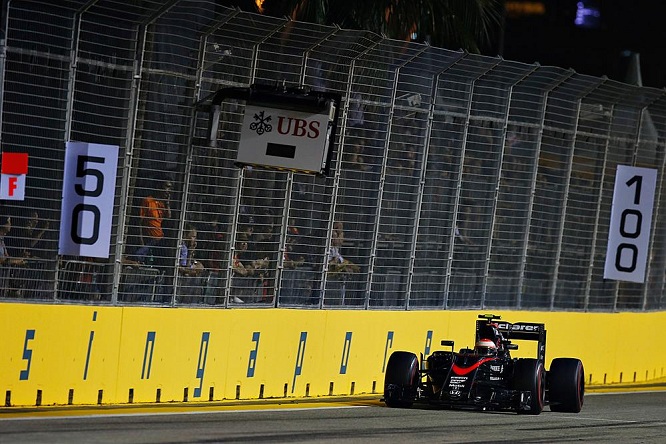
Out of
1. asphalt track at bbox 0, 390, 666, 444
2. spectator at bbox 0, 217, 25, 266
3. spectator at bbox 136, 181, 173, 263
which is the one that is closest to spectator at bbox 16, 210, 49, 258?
spectator at bbox 0, 217, 25, 266

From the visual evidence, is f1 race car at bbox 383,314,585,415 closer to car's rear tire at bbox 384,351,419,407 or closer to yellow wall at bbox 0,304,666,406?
car's rear tire at bbox 384,351,419,407

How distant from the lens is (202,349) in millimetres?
15273

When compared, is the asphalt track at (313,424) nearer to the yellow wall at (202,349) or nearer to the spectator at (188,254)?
the yellow wall at (202,349)

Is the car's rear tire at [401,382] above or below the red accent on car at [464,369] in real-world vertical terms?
below

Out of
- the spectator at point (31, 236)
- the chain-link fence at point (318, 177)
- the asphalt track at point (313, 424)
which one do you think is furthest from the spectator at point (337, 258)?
the spectator at point (31, 236)

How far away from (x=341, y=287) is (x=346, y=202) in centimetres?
95

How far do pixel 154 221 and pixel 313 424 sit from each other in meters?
2.82

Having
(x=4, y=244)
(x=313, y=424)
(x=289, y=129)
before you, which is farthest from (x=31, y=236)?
(x=289, y=129)

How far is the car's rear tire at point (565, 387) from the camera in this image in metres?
16.4

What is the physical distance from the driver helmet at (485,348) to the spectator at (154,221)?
3.41 metres

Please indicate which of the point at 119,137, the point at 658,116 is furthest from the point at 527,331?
the point at 658,116

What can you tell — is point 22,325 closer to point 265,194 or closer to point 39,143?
point 39,143

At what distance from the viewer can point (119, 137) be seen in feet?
48.1

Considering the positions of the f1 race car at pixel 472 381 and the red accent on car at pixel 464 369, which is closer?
the f1 race car at pixel 472 381
